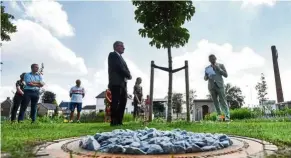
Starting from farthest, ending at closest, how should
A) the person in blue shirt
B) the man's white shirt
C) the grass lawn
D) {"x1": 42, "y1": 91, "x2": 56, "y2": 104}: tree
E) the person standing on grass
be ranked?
{"x1": 42, "y1": 91, "x2": 56, "y2": 104}: tree, the man's white shirt, the person standing on grass, the person in blue shirt, the grass lawn

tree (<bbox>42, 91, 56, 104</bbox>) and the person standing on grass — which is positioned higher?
tree (<bbox>42, 91, 56, 104</bbox>)

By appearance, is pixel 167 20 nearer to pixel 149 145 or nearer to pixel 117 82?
pixel 117 82

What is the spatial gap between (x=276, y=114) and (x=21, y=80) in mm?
11621

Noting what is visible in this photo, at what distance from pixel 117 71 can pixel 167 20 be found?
3916 millimetres

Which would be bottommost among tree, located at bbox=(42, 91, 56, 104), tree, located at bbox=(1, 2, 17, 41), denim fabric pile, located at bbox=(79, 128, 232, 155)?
denim fabric pile, located at bbox=(79, 128, 232, 155)

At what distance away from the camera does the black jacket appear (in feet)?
22.5

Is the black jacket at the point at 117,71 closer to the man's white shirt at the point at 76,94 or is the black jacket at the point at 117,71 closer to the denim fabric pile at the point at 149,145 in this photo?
the denim fabric pile at the point at 149,145

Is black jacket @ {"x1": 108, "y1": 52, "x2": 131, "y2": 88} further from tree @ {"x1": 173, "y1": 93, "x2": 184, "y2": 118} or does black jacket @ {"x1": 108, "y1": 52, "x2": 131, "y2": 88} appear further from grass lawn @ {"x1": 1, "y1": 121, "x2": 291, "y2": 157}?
tree @ {"x1": 173, "y1": 93, "x2": 184, "y2": 118}

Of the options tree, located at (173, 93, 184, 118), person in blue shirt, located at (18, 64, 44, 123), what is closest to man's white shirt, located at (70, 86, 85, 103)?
person in blue shirt, located at (18, 64, 44, 123)

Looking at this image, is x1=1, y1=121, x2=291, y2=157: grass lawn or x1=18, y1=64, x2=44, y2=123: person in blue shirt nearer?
x1=1, y1=121, x2=291, y2=157: grass lawn

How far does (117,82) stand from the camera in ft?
22.4

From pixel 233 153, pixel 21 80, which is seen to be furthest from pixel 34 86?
pixel 233 153

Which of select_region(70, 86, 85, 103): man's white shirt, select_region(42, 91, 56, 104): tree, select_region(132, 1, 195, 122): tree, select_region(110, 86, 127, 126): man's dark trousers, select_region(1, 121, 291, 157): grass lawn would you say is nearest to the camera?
select_region(1, 121, 291, 157): grass lawn

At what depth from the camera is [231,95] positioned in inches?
3027
